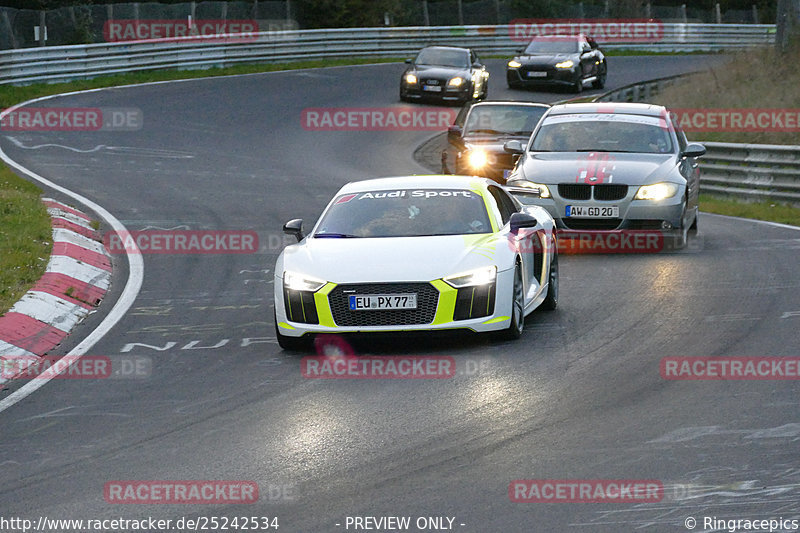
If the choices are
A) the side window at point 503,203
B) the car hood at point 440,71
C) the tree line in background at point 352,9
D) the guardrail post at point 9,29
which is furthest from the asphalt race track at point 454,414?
the tree line in background at point 352,9

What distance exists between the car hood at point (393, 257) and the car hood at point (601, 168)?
5107 mm

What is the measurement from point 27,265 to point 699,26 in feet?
157

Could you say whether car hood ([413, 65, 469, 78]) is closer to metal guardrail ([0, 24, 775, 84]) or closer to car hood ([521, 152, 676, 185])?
metal guardrail ([0, 24, 775, 84])

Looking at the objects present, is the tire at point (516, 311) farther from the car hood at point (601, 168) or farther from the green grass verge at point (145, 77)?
the green grass verge at point (145, 77)

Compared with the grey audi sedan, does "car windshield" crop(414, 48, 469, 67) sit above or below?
below

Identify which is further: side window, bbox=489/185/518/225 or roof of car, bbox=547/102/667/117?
roof of car, bbox=547/102/667/117

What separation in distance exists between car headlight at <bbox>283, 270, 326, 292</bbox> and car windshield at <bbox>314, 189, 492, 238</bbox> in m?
0.85

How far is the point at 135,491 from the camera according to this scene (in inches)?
258

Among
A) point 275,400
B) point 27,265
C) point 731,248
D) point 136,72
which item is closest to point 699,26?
point 136,72
